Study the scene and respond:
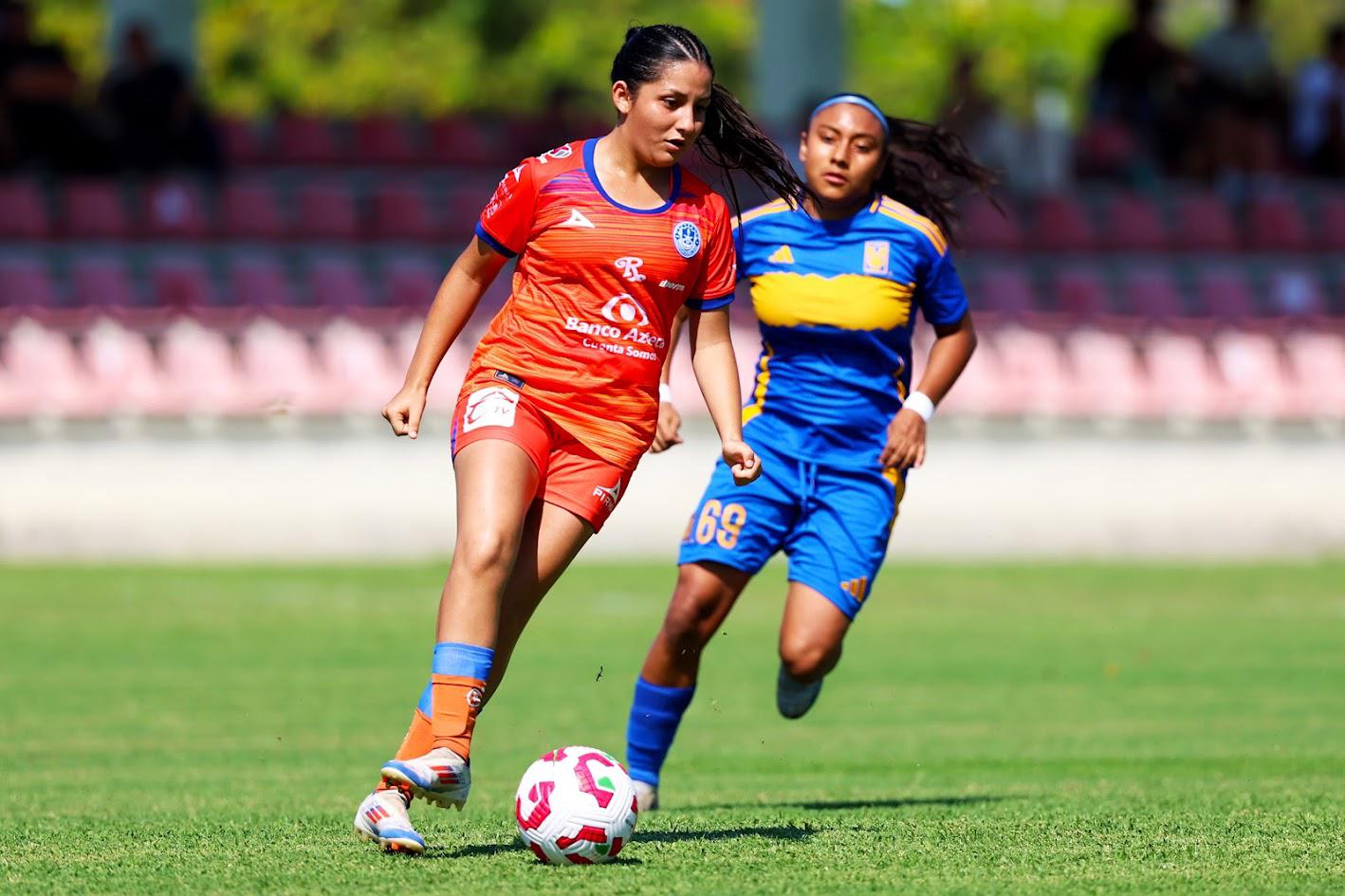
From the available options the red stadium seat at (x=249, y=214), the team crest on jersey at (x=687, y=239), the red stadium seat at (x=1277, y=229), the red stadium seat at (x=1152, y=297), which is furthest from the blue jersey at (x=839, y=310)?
the red stadium seat at (x=1277, y=229)

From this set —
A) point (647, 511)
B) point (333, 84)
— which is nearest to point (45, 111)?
point (647, 511)

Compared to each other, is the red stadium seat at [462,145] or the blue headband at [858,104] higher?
the red stadium seat at [462,145]

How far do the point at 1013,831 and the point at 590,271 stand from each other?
80.9 inches

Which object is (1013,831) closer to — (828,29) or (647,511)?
(647,511)

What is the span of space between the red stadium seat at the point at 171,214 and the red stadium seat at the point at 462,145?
142 inches

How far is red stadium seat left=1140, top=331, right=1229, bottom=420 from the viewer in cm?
1895

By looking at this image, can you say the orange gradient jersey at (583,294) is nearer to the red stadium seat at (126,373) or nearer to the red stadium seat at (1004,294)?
the red stadium seat at (126,373)

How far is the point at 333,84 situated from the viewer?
4522 cm

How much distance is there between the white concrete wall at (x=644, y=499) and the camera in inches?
682

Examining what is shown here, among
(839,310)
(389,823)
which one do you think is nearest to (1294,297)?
(839,310)

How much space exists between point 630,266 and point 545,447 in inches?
21.6

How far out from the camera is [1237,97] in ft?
72.5

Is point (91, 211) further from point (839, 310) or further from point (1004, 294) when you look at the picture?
point (839, 310)

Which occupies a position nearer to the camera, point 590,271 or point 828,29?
point 590,271
